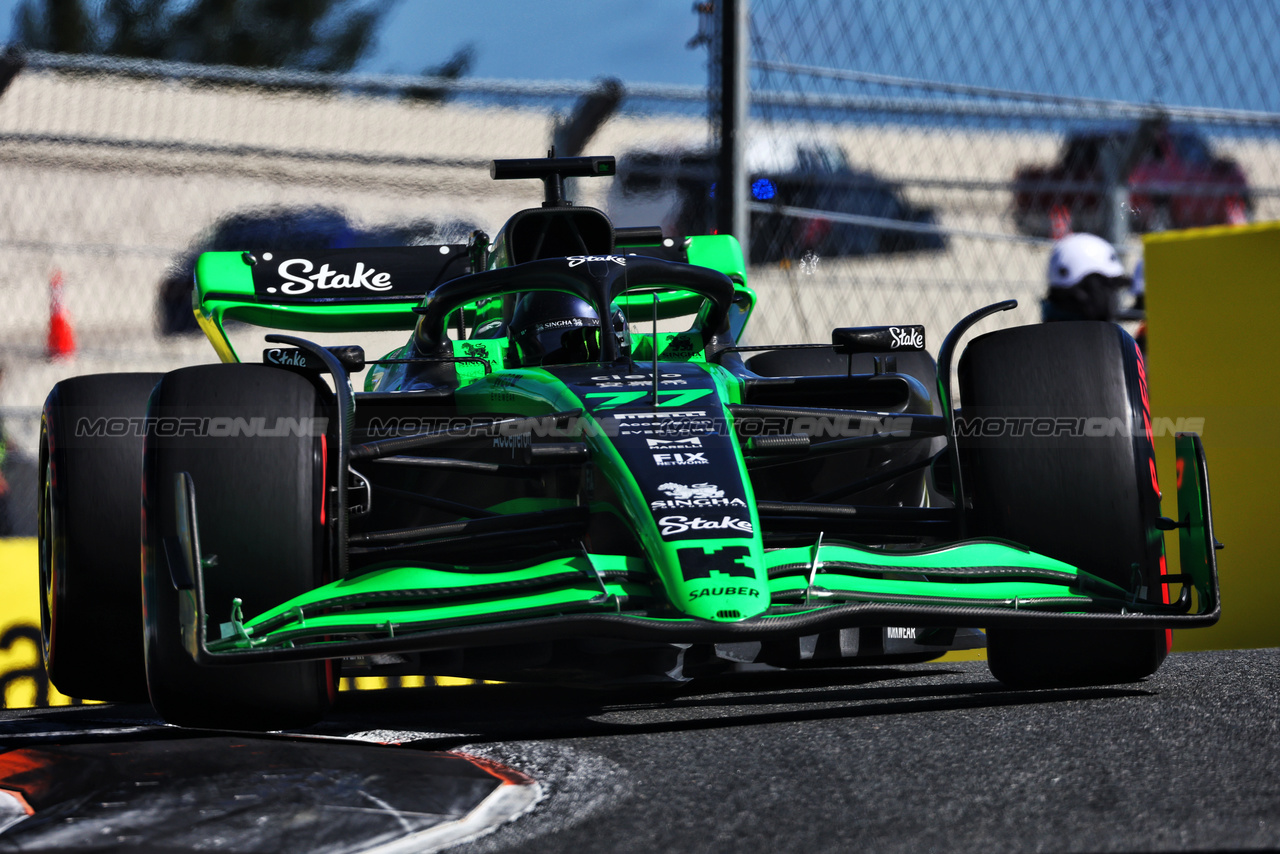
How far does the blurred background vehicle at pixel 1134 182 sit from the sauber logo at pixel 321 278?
11.4ft

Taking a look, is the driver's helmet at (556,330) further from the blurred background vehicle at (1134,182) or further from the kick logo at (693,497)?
the blurred background vehicle at (1134,182)

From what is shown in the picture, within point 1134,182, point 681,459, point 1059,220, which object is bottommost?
point 681,459

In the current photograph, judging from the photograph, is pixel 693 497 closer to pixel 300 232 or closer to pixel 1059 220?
pixel 1059 220

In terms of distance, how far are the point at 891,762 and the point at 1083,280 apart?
4359 mm

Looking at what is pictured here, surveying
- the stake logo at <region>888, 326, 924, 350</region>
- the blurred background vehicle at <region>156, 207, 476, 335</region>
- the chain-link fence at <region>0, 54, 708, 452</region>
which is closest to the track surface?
the stake logo at <region>888, 326, 924, 350</region>

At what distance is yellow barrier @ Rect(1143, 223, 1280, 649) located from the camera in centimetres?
509

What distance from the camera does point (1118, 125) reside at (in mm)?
7199

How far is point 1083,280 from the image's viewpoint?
6551mm

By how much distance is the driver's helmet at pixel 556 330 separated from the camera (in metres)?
4.06

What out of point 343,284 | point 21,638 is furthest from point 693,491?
point 21,638

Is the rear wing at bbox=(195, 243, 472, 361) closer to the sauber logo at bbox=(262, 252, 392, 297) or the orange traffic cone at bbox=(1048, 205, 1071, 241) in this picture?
the sauber logo at bbox=(262, 252, 392, 297)

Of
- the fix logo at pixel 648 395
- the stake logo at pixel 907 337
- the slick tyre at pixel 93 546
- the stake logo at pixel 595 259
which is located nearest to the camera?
the fix logo at pixel 648 395

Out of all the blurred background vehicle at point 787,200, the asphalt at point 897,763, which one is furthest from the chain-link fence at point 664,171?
the asphalt at point 897,763

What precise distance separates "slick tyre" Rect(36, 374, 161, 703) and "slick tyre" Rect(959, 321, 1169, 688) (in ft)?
6.49
